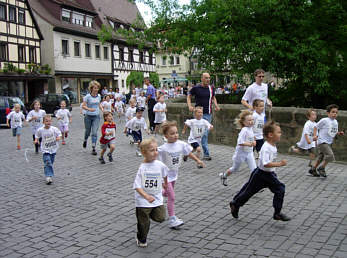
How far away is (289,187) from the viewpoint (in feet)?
24.8

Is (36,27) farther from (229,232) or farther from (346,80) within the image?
(229,232)

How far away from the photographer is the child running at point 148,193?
4863mm

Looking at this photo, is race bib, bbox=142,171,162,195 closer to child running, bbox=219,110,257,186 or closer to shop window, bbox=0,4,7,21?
child running, bbox=219,110,257,186

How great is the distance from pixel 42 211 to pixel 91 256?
2075 millimetres

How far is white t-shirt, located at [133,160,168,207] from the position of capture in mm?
4898

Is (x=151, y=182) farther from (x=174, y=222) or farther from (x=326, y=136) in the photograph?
(x=326, y=136)

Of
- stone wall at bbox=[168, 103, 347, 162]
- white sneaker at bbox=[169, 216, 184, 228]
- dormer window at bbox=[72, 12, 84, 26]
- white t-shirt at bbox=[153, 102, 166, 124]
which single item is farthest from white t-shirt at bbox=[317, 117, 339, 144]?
dormer window at bbox=[72, 12, 84, 26]

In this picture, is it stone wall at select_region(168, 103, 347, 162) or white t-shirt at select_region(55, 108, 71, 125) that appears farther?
white t-shirt at select_region(55, 108, 71, 125)

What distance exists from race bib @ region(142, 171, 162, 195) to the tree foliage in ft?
30.3

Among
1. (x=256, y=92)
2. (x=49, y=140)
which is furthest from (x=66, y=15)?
(x=256, y=92)

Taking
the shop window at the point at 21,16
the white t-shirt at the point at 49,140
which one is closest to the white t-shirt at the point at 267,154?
the white t-shirt at the point at 49,140

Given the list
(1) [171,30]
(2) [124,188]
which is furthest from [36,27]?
(2) [124,188]

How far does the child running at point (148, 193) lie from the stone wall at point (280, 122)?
6415mm

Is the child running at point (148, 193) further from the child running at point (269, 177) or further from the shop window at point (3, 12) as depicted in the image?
the shop window at point (3, 12)
